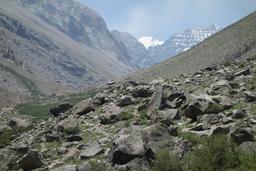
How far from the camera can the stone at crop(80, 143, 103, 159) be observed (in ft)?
98.7

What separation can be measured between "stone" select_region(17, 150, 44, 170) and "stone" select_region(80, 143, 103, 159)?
3044mm

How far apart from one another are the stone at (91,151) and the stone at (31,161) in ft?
9.99

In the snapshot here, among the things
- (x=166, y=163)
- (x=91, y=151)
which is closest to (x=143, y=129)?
(x=91, y=151)

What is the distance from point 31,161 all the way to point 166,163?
11.5m

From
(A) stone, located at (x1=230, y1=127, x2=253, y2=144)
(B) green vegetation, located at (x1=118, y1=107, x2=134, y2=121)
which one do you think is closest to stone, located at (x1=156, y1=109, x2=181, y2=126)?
(B) green vegetation, located at (x1=118, y1=107, x2=134, y2=121)

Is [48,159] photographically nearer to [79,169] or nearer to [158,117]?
[79,169]

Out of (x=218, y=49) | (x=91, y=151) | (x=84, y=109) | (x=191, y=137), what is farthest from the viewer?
(x=218, y=49)

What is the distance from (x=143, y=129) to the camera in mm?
28781

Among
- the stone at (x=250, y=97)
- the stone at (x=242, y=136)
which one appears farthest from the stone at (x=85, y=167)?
the stone at (x=250, y=97)

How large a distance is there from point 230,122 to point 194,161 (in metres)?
5.86

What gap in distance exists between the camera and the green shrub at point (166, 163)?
23266 mm

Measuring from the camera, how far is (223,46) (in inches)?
5886

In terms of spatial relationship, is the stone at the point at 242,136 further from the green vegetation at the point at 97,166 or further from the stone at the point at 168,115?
the green vegetation at the point at 97,166

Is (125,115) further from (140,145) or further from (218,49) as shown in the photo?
(218,49)
